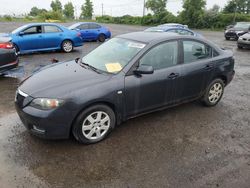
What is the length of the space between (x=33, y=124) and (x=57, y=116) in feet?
1.27

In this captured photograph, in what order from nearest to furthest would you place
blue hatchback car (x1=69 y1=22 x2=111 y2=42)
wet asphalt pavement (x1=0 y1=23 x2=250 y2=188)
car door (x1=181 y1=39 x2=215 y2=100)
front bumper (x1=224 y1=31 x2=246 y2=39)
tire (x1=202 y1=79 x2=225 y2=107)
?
wet asphalt pavement (x1=0 y1=23 x2=250 y2=188) < car door (x1=181 y1=39 x2=215 y2=100) < tire (x1=202 y1=79 x2=225 y2=107) < blue hatchback car (x1=69 y1=22 x2=111 y2=42) < front bumper (x1=224 y1=31 x2=246 y2=39)

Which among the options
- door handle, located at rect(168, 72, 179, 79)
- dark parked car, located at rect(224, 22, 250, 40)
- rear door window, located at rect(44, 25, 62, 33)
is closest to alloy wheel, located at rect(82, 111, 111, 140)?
door handle, located at rect(168, 72, 179, 79)

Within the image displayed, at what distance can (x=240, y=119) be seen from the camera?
16.5ft

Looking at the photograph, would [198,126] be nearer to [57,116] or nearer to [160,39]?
[160,39]

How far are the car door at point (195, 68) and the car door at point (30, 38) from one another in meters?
8.33

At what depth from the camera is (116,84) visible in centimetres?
394

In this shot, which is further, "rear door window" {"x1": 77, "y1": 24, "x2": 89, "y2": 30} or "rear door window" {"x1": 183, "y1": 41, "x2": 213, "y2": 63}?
"rear door window" {"x1": 77, "y1": 24, "x2": 89, "y2": 30}

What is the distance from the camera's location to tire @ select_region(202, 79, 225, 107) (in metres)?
5.37

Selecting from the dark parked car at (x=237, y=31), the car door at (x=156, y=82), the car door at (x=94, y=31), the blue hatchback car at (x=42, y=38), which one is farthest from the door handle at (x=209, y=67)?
the dark parked car at (x=237, y=31)

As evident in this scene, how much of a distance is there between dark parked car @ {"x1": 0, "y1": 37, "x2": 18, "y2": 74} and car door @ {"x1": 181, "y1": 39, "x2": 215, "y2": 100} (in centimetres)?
468

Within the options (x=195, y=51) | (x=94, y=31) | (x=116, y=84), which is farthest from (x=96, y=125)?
(x=94, y=31)

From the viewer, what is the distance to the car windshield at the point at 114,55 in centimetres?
421

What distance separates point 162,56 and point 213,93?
1.70 m

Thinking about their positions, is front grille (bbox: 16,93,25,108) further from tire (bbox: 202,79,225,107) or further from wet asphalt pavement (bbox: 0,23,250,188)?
tire (bbox: 202,79,225,107)
